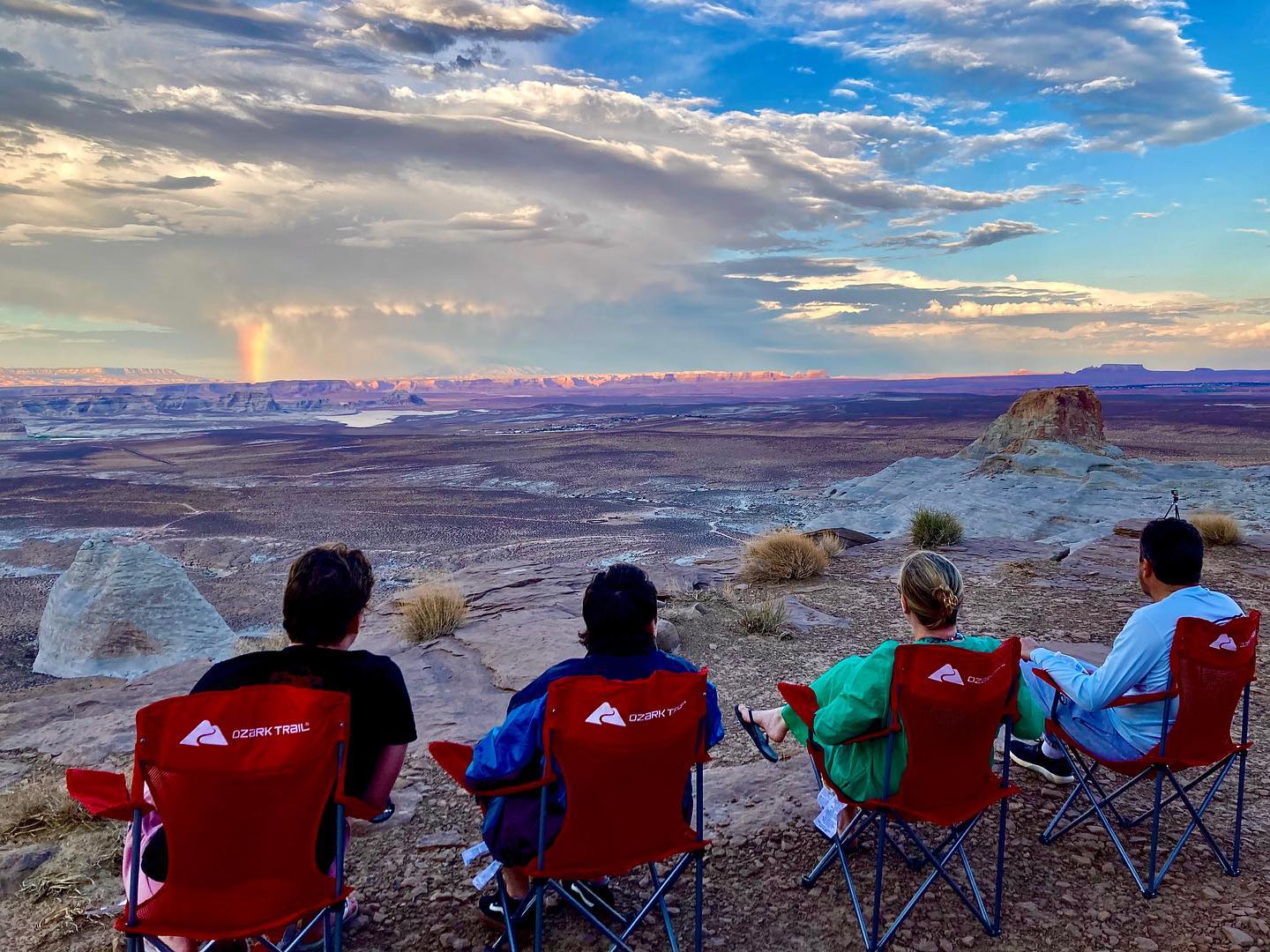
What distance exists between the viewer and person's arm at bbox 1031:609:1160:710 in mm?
2812

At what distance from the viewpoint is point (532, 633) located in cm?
661

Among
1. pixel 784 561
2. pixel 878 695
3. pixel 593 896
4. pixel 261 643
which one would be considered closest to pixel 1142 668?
pixel 878 695

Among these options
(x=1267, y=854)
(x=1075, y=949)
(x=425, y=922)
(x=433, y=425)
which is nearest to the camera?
(x=1075, y=949)

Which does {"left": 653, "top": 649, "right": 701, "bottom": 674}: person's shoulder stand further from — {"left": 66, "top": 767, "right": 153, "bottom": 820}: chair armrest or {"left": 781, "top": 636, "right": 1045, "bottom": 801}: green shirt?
{"left": 66, "top": 767, "right": 153, "bottom": 820}: chair armrest

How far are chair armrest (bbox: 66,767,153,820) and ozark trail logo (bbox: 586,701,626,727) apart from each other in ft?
3.57

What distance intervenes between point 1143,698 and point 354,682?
2.47 m

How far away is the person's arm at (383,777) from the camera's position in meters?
2.41

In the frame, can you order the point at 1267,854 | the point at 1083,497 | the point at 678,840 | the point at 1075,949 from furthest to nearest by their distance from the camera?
the point at 1083,497 < the point at 1267,854 < the point at 1075,949 < the point at 678,840

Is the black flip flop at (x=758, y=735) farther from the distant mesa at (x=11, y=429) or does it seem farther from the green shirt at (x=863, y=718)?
the distant mesa at (x=11, y=429)

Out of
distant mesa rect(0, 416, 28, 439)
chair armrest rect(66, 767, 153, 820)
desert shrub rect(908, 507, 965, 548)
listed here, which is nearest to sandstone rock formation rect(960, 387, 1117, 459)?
desert shrub rect(908, 507, 965, 548)

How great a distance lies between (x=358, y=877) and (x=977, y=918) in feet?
7.19

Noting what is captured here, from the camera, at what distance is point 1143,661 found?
2.81 meters

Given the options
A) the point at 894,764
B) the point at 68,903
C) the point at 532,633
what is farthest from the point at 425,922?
the point at 532,633

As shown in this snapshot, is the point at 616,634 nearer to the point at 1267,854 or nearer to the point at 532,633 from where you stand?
the point at 1267,854
